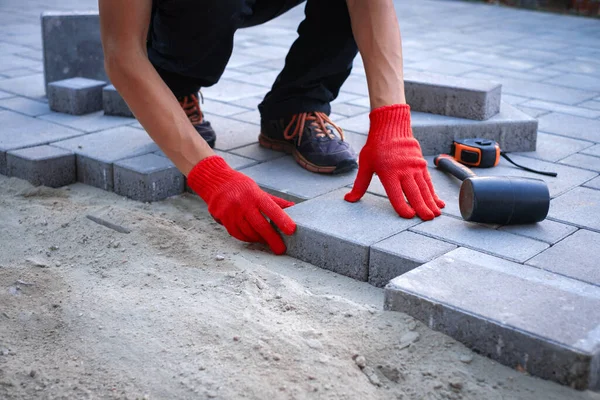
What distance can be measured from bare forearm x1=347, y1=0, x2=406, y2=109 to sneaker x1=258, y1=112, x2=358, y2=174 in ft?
1.17

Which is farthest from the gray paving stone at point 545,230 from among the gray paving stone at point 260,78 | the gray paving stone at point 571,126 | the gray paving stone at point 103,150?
the gray paving stone at point 260,78

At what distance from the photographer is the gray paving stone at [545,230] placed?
2.48 meters

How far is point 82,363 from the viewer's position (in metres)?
1.88

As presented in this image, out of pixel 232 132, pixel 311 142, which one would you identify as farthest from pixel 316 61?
pixel 232 132

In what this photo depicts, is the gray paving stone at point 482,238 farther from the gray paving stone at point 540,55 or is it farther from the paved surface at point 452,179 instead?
the gray paving stone at point 540,55

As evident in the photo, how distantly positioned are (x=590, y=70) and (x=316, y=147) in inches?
123

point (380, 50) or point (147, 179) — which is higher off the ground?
point (380, 50)

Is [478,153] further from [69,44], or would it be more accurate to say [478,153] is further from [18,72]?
[18,72]

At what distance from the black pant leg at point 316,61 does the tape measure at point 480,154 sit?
62 centimetres

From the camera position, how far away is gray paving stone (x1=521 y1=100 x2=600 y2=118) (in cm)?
418

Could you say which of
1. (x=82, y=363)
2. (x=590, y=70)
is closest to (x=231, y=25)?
(x=82, y=363)

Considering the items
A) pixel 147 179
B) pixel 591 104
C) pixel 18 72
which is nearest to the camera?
pixel 147 179

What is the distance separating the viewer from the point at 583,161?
3359 millimetres

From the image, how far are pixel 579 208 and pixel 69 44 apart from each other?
299 centimetres
